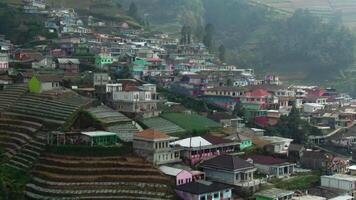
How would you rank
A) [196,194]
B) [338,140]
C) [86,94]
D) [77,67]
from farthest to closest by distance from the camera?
[77,67] < [338,140] < [86,94] < [196,194]

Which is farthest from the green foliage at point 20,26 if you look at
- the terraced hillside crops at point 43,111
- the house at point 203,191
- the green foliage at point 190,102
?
the house at point 203,191

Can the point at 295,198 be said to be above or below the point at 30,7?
below

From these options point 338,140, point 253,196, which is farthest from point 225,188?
point 338,140

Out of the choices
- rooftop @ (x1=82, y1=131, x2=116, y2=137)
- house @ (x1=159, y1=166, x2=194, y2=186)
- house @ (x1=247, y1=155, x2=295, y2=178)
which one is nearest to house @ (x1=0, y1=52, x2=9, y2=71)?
rooftop @ (x1=82, y1=131, x2=116, y2=137)

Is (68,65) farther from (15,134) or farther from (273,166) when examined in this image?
(273,166)

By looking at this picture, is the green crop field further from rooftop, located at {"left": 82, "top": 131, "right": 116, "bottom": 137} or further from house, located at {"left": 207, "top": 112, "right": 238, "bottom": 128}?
rooftop, located at {"left": 82, "top": 131, "right": 116, "bottom": 137}

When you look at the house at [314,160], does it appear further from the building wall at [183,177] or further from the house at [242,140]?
the building wall at [183,177]

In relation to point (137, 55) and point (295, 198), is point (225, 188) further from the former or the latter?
point (137, 55)
